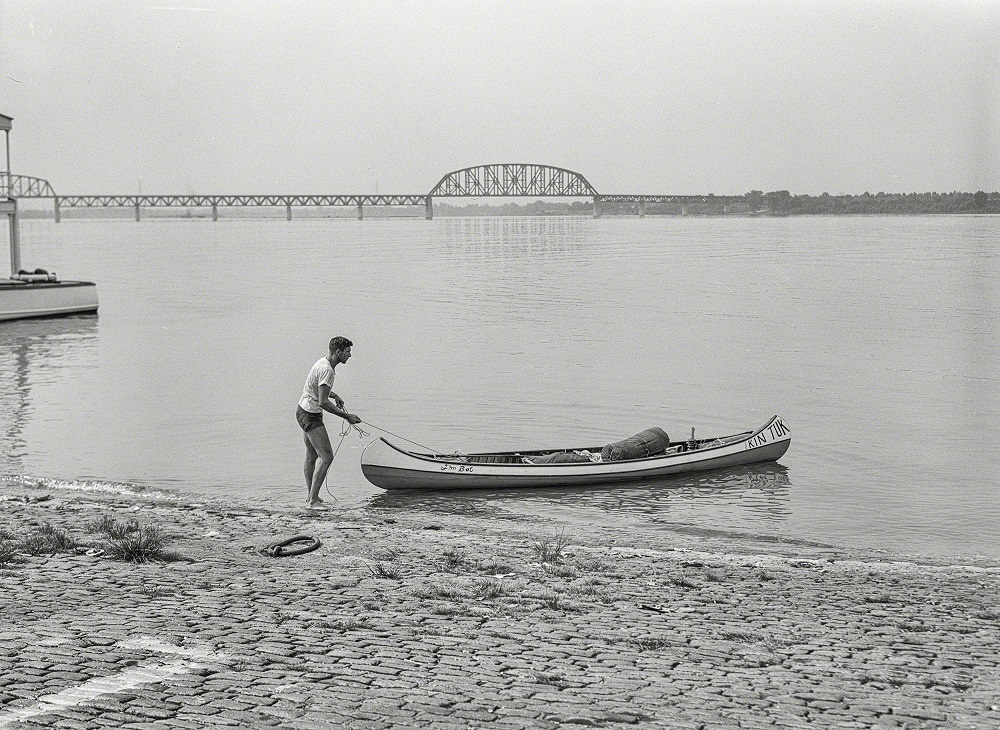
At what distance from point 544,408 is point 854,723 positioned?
21961 mm

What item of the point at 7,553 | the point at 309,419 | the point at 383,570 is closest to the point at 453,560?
the point at 383,570

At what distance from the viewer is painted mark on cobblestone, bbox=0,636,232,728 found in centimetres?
760

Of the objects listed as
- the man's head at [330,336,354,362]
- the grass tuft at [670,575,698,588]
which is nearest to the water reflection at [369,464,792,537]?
the man's head at [330,336,354,362]

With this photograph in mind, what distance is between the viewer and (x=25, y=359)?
39812 mm

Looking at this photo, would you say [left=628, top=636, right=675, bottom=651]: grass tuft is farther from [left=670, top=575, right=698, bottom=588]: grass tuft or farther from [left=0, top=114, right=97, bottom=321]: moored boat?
[left=0, top=114, right=97, bottom=321]: moored boat

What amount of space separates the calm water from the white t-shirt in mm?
3292

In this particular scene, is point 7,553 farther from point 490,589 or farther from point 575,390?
point 575,390

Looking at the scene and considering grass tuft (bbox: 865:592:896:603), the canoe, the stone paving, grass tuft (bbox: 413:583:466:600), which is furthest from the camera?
the canoe

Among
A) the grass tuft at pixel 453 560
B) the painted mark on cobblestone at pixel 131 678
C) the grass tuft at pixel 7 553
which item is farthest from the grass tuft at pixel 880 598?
the grass tuft at pixel 7 553

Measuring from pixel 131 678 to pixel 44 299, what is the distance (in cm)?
4456

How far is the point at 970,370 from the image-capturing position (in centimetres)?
3781

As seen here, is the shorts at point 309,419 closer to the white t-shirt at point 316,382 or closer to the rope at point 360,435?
the white t-shirt at point 316,382

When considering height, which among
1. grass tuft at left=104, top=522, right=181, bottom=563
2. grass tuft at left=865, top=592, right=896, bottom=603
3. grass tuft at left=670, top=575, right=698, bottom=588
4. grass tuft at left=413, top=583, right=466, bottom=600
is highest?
grass tuft at left=104, top=522, right=181, bottom=563

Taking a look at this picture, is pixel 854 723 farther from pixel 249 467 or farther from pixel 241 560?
pixel 249 467
